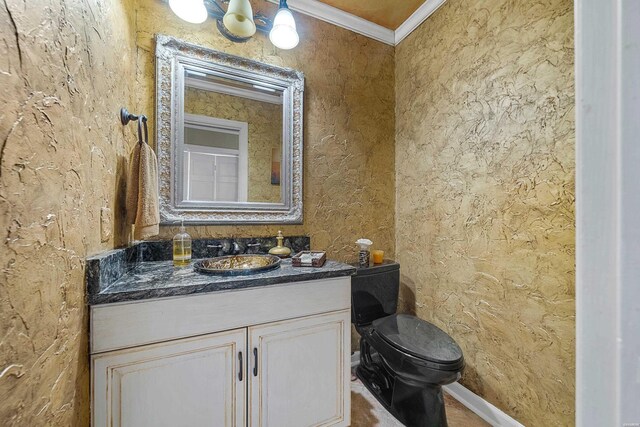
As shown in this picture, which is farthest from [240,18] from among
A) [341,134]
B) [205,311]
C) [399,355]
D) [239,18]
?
[399,355]

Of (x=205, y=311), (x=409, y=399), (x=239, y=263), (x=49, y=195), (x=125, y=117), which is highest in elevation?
(x=125, y=117)

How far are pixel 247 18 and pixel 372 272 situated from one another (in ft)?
4.99

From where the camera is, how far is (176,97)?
1367mm

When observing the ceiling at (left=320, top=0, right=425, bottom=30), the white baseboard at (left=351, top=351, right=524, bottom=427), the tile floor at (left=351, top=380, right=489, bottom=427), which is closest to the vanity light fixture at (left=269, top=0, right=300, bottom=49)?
the ceiling at (left=320, top=0, right=425, bottom=30)

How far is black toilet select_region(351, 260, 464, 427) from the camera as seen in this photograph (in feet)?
3.66

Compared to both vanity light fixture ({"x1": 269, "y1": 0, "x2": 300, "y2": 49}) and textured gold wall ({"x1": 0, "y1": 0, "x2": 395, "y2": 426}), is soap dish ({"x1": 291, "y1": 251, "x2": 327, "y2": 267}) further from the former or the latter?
vanity light fixture ({"x1": 269, "y1": 0, "x2": 300, "y2": 49})

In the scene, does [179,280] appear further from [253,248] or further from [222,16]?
[222,16]

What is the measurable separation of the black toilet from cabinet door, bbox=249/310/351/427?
0.81 feet

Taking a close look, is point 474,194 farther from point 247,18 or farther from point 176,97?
point 176,97

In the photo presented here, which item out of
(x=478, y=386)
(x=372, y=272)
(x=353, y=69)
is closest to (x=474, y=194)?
(x=372, y=272)

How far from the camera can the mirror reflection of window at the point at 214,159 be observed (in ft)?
4.58

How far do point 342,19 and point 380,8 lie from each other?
26 cm

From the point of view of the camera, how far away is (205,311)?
93 centimetres

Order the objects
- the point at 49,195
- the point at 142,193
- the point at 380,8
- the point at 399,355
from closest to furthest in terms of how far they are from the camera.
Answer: the point at 49,195
the point at 142,193
the point at 399,355
the point at 380,8
